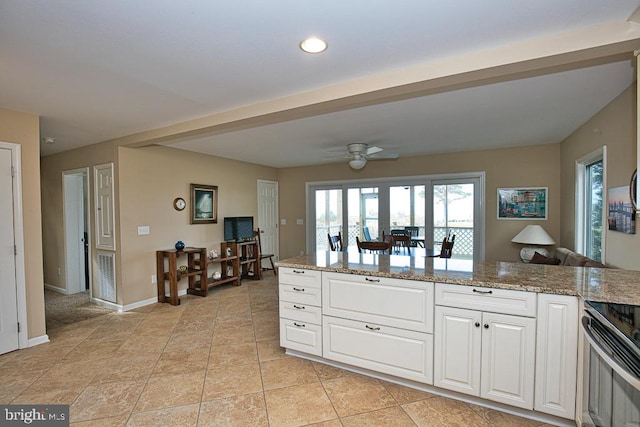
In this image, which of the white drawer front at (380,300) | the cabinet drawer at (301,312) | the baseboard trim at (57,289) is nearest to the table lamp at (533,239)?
the white drawer front at (380,300)

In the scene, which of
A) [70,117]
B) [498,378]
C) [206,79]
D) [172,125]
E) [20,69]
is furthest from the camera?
[172,125]

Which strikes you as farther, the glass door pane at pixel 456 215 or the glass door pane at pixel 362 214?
the glass door pane at pixel 362 214

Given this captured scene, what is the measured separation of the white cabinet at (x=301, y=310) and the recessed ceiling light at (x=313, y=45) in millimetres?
1664

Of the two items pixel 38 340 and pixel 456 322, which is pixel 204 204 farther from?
A: pixel 456 322

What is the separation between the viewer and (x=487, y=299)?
2.00 m

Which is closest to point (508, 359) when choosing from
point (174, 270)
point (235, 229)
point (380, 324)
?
point (380, 324)

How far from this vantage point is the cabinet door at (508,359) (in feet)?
6.25

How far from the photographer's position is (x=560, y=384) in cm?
184

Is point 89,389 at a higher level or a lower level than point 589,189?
lower

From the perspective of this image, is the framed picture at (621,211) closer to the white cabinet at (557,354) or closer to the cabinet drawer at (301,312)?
the white cabinet at (557,354)

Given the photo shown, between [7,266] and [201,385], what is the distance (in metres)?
2.31

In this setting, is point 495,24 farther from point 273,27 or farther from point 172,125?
point 172,125

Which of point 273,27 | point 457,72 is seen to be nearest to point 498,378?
point 457,72

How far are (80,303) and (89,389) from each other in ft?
9.29
